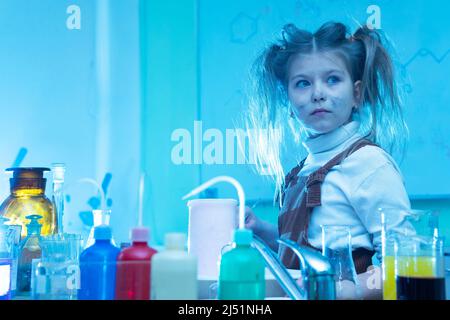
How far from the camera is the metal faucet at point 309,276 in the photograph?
84 cm


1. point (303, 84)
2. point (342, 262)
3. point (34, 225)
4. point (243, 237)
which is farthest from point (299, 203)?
point (243, 237)

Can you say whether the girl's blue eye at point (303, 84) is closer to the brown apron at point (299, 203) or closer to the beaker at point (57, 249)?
the brown apron at point (299, 203)

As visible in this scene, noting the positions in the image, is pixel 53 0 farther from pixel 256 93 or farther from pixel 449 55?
pixel 449 55

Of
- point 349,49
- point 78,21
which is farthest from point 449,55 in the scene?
point 78,21

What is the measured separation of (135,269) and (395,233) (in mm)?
418

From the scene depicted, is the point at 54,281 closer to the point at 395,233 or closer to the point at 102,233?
the point at 102,233

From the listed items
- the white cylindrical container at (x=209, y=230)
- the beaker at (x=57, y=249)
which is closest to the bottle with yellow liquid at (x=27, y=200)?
the beaker at (x=57, y=249)

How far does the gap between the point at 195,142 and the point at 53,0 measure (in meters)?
0.69

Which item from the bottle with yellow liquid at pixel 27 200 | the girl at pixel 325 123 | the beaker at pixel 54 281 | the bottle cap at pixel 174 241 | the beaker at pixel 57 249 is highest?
the girl at pixel 325 123

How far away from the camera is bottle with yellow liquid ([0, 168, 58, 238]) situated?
129 cm

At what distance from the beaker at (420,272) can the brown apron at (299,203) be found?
2.05ft

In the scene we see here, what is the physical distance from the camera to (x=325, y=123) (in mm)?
1784

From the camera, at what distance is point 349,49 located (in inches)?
71.3

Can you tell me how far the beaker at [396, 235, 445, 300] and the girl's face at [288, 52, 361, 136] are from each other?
0.94m
